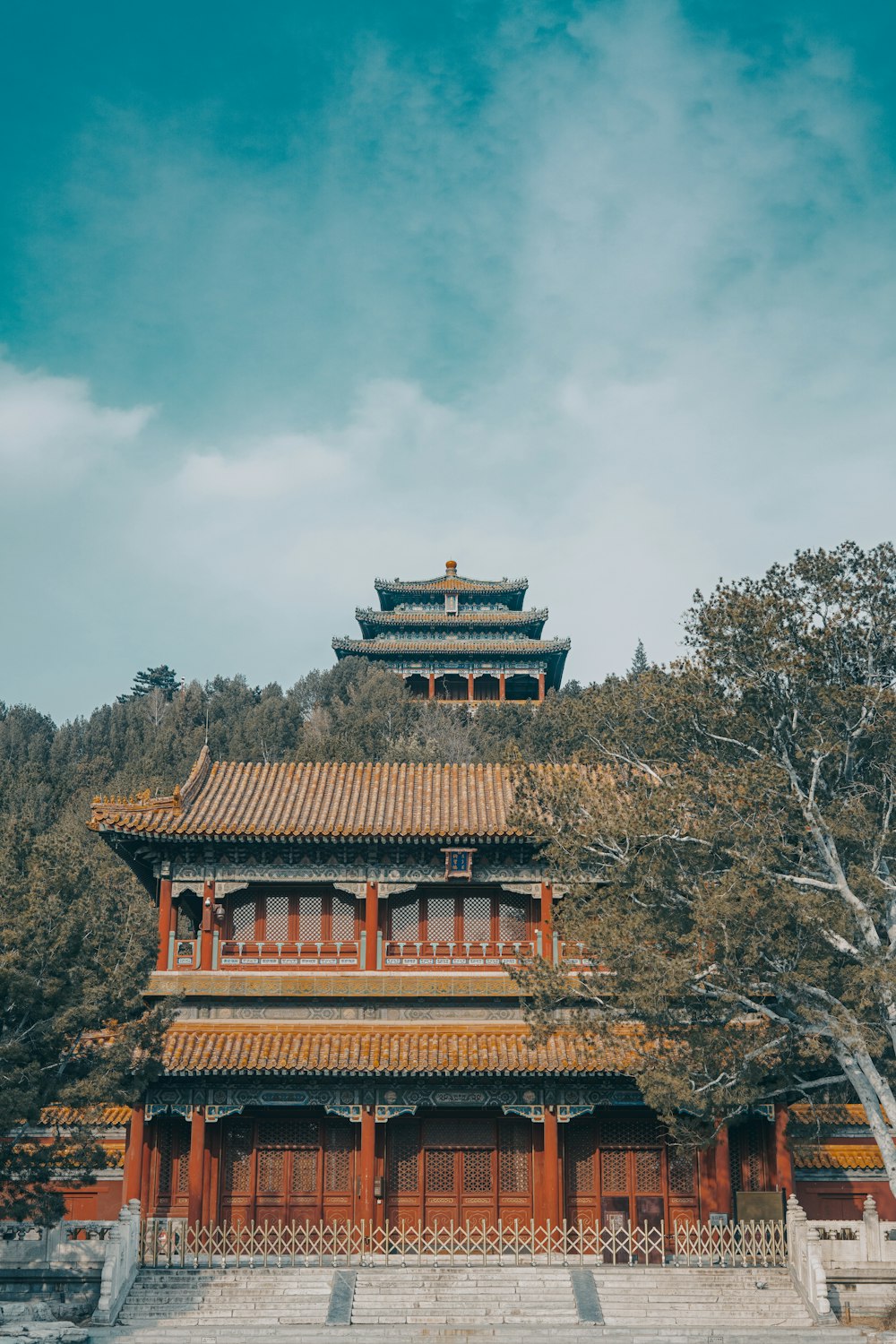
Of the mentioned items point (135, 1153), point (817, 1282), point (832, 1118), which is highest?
point (832, 1118)

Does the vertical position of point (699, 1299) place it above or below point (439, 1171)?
below

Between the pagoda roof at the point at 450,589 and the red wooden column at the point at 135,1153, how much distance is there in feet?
156

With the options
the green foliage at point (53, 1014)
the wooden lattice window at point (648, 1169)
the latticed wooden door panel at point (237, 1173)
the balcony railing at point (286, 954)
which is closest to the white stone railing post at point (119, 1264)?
the green foliage at point (53, 1014)

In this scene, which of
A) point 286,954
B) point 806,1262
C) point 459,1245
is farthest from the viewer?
point 286,954

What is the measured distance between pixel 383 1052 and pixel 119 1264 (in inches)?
241

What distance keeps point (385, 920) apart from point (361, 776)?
12.2ft

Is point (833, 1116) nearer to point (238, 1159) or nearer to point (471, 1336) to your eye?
point (471, 1336)

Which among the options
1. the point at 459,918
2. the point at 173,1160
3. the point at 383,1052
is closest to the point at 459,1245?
the point at 383,1052

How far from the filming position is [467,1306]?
69.2 ft

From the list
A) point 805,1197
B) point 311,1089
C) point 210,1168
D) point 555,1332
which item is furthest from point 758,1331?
point 210,1168

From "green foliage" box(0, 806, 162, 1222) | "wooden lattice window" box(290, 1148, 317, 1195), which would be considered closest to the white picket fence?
"wooden lattice window" box(290, 1148, 317, 1195)

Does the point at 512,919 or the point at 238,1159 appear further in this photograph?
the point at 512,919

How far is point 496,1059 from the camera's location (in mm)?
24672

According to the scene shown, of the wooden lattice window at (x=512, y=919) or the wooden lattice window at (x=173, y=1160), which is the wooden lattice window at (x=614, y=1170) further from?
the wooden lattice window at (x=173, y=1160)
